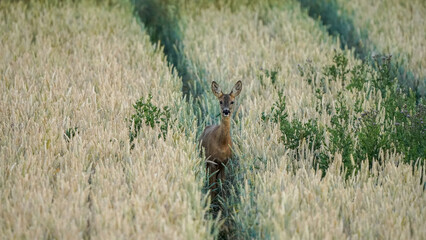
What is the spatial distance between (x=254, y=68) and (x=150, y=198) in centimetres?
404

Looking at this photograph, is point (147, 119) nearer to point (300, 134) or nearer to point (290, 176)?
point (300, 134)

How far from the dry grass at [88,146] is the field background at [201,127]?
0.06ft

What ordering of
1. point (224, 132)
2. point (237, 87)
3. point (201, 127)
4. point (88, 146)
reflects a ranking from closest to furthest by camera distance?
point (88, 146)
point (224, 132)
point (237, 87)
point (201, 127)

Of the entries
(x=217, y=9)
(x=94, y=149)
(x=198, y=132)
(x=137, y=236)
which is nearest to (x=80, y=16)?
(x=217, y=9)

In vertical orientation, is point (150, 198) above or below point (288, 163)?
below

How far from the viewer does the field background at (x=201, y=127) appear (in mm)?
4203

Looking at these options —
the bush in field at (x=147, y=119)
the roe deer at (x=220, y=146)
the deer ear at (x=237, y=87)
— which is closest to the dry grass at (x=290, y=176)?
the roe deer at (x=220, y=146)

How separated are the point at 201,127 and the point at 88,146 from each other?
1.66m

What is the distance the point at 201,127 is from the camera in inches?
263

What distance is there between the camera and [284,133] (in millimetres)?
5699

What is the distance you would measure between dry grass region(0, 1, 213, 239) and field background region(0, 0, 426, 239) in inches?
0.8

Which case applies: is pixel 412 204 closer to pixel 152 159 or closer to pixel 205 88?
pixel 152 159

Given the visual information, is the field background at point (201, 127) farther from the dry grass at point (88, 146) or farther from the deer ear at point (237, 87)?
the deer ear at point (237, 87)

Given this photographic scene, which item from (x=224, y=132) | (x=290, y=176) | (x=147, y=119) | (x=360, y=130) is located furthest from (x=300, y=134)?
(x=147, y=119)
